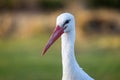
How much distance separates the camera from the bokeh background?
1891 centimetres

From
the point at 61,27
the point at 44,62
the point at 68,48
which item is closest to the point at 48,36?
the point at 44,62

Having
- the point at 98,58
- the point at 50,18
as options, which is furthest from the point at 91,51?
the point at 50,18

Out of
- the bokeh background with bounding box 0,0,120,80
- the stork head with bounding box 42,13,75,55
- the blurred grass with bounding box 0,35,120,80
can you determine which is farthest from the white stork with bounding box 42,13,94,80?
the blurred grass with bounding box 0,35,120,80

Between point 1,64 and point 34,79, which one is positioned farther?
point 1,64

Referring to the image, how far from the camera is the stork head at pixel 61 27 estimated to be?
8102 millimetres

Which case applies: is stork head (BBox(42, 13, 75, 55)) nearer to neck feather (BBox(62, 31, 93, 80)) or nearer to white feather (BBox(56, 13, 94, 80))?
white feather (BBox(56, 13, 94, 80))

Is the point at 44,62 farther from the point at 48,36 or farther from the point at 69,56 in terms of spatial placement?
the point at 69,56

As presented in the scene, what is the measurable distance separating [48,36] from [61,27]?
15754 mm

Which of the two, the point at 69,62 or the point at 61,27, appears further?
the point at 69,62

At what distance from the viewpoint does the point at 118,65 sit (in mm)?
19516

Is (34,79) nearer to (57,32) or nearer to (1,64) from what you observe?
(1,64)

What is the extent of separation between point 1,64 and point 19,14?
21.7 feet

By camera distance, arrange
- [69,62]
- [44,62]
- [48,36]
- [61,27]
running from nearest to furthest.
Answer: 1. [61,27]
2. [69,62]
3. [44,62]
4. [48,36]

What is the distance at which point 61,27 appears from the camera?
26.6ft
